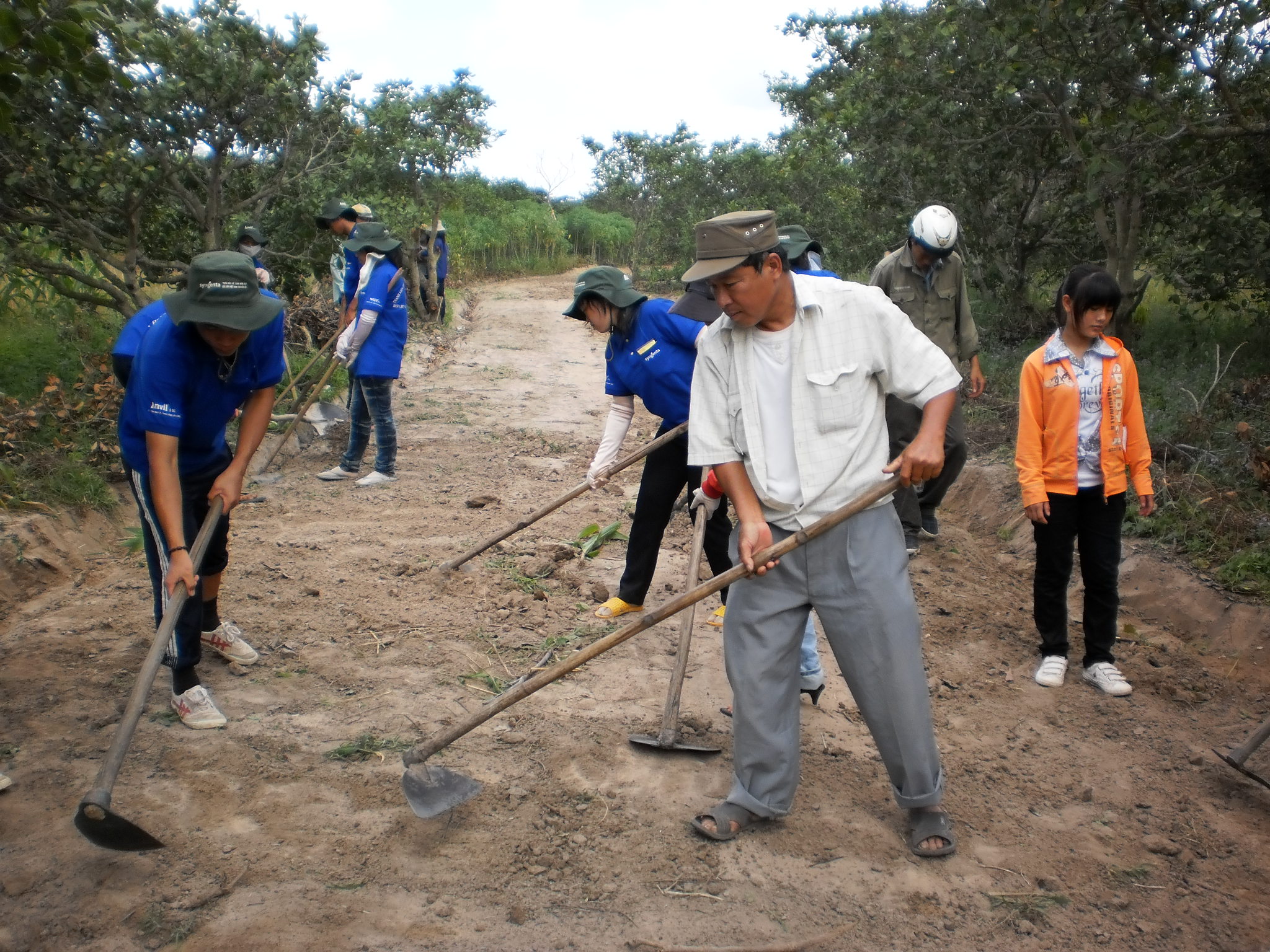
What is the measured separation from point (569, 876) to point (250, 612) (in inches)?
96.8

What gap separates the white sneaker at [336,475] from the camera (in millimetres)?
7070

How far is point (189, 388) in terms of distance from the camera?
328 cm

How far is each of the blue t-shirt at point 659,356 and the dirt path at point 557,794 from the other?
1153 mm

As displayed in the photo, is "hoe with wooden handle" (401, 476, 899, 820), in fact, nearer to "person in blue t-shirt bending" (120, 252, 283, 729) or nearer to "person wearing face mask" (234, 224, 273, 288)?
"person in blue t-shirt bending" (120, 252, 283, 729)

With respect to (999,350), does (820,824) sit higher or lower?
lower

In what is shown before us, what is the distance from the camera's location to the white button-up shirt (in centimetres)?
262

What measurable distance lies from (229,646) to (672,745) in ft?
6.27

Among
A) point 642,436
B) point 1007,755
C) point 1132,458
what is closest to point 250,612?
point 1007,755

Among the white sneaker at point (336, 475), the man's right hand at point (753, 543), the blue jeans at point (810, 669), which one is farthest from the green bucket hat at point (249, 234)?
the man's right hand at point (753, 543)

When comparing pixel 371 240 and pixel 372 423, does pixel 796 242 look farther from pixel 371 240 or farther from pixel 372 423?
pixel 372 423

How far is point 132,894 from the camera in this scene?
267 cm

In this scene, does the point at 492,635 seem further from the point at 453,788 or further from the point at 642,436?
the point at 642,436

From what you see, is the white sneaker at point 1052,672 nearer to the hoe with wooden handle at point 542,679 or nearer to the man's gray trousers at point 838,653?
the man's gray trousers at point 838,653

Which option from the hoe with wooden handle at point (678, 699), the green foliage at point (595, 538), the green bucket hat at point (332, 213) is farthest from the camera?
the green bucket hat at point (332, 213)
